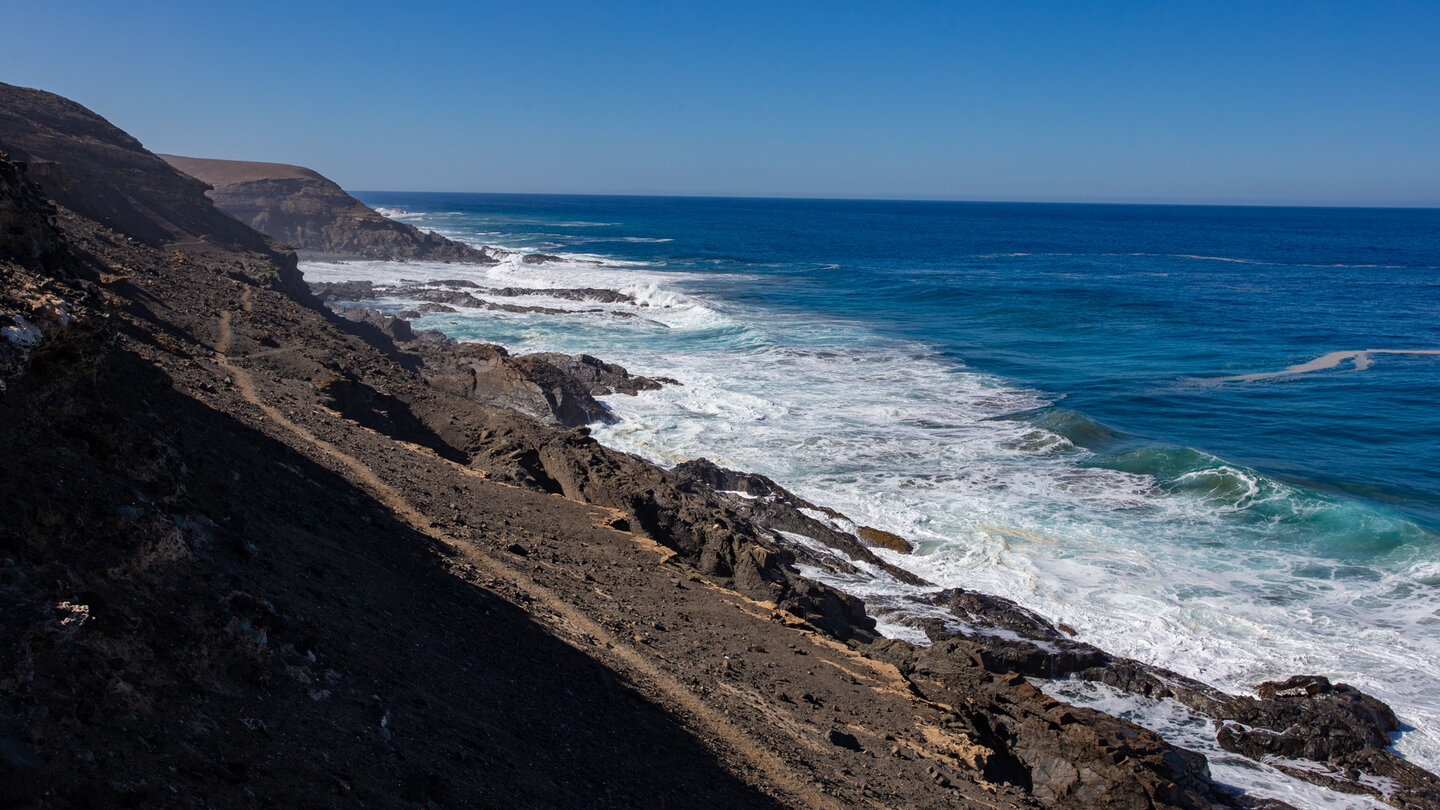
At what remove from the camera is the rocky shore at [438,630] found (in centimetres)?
478

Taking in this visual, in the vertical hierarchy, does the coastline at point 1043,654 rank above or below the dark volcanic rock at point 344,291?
below

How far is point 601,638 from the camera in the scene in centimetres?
925

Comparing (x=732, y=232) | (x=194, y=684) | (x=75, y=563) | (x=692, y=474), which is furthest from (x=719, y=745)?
(x=732, y=232)

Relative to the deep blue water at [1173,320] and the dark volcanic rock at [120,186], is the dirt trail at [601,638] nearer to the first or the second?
the dark volcanic rock at [120,186]

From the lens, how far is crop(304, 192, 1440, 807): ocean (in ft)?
48.5

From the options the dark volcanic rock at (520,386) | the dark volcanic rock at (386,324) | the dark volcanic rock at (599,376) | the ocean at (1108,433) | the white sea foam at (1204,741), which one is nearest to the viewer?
the white sea foam at (1204,741)

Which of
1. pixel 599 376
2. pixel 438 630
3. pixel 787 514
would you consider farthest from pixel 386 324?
pixel 438 630

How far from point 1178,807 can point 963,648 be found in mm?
2998

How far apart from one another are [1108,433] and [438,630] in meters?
21.8

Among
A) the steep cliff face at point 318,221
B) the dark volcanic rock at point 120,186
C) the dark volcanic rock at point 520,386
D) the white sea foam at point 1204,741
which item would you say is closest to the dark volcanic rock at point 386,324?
the dark volcanic rock at point 120,186

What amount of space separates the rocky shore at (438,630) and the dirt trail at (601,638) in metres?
0.04

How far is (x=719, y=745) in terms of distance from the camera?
787 cm

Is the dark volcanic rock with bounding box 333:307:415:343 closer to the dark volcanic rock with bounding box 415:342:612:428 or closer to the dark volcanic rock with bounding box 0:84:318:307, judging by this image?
the dark volcanic rock with bounding box 0:84:318:307

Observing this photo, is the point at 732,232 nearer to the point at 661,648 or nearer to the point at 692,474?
the point at 692,474
